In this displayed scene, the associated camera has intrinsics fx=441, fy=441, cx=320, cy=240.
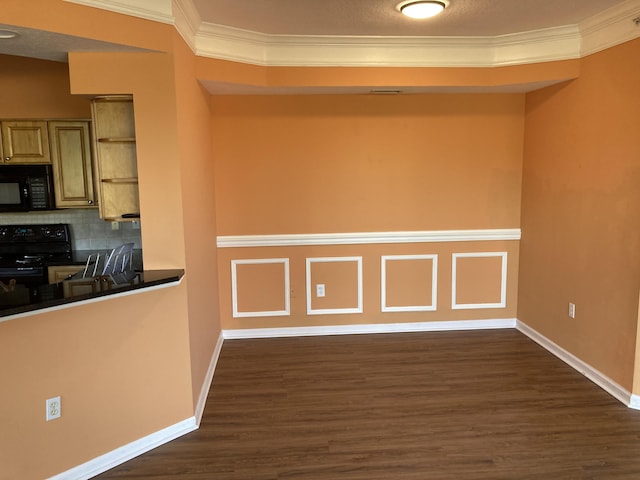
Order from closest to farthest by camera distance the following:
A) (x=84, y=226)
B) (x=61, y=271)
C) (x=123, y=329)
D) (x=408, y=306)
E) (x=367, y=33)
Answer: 1. (x=123, y=329)
2. (x=367, y=33)
3. (x=61, y=271)
4. (x=84, y=226)
5. (x=408, y=306)

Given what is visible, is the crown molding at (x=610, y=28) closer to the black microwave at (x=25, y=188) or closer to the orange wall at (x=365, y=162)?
the orange wall at (x=365, y=162)

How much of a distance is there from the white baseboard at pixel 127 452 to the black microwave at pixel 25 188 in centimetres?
231

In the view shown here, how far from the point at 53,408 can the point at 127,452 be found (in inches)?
20.1

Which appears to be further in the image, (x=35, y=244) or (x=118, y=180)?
(x=35, y=244)

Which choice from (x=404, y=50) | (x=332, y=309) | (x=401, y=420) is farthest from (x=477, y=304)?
(x=404, y=50)

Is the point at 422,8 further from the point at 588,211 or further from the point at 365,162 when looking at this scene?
the point at 588,211

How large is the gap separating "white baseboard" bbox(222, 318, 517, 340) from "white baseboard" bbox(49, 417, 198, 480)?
1530 mm

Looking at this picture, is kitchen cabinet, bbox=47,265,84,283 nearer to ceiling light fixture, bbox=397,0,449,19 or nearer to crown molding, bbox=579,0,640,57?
ceiling light fixture, bbox=397,0,449,19

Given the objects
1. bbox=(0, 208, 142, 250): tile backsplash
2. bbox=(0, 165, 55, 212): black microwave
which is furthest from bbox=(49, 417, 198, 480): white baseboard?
bbox=(0, 165, 55, 212): black microwave

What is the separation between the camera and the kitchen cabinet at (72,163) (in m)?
3.75

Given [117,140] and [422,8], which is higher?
[422,8]

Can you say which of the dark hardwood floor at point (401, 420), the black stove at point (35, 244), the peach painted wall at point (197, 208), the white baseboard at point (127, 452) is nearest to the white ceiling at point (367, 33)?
the peach painted wall at point (197, 208)

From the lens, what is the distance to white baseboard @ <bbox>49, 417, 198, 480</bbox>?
227cm

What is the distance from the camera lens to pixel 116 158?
2.64 meters
